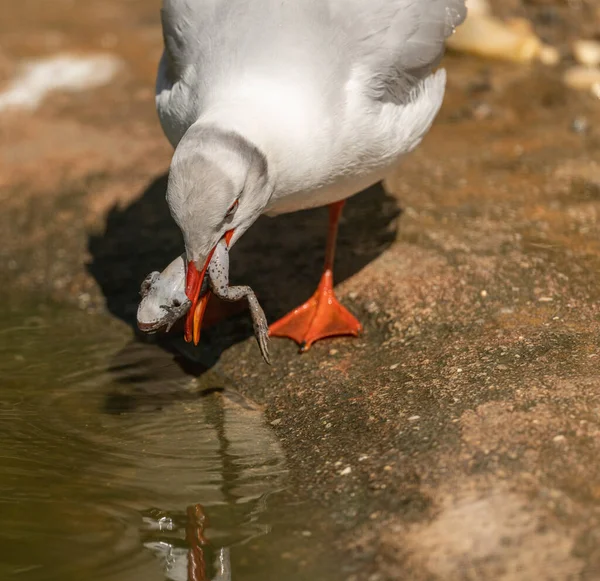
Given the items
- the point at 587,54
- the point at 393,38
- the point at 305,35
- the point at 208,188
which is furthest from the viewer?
the point at 587,54

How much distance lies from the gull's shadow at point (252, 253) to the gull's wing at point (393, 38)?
1.20 meters

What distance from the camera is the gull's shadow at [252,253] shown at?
17.8 feet

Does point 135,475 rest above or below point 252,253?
above

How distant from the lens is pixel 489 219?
230 inches

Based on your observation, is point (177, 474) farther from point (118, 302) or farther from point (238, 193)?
point (118, 302)

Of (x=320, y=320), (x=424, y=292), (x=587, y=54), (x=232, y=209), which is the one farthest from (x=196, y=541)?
(x=587, y=54)

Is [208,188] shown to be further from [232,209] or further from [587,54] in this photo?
[587,54]

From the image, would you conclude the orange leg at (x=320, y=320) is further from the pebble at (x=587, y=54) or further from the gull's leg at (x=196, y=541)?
the pebble at (x=587, y=54)

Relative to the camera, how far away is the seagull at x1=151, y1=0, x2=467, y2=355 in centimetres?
382

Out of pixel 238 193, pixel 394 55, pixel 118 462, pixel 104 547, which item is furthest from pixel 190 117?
pixel 104 547

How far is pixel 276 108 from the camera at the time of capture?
4.13 metres

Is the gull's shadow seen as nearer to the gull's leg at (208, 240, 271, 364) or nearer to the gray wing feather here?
the gull's leg at (208, 240, 271, 364)

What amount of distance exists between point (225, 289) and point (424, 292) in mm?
1419

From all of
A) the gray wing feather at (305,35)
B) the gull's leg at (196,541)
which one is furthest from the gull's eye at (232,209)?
the gull's leg at (196,541)
